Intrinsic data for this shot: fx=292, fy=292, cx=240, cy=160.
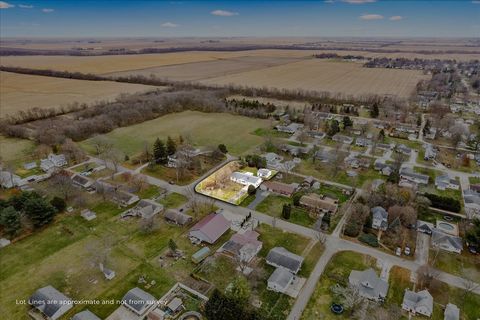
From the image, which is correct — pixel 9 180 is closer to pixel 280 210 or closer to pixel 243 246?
pixel 243 246

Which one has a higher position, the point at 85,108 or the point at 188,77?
the point at 188,77

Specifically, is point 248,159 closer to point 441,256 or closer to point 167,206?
point 167,206

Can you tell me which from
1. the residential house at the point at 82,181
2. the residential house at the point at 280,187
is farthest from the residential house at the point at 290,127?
the residential house at the point at 82,181

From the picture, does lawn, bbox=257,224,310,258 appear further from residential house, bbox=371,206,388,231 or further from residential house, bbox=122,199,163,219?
residential house, bbox=122,199,163,219

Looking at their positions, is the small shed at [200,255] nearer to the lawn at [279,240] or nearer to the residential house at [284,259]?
the lawn at [279,240]

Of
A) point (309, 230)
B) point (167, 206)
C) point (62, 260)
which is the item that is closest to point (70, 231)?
point (62, 260)

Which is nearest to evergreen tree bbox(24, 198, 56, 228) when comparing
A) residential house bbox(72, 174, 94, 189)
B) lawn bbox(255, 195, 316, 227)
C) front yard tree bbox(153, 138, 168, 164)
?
residential house bbox(72, 174, 94, 189)
